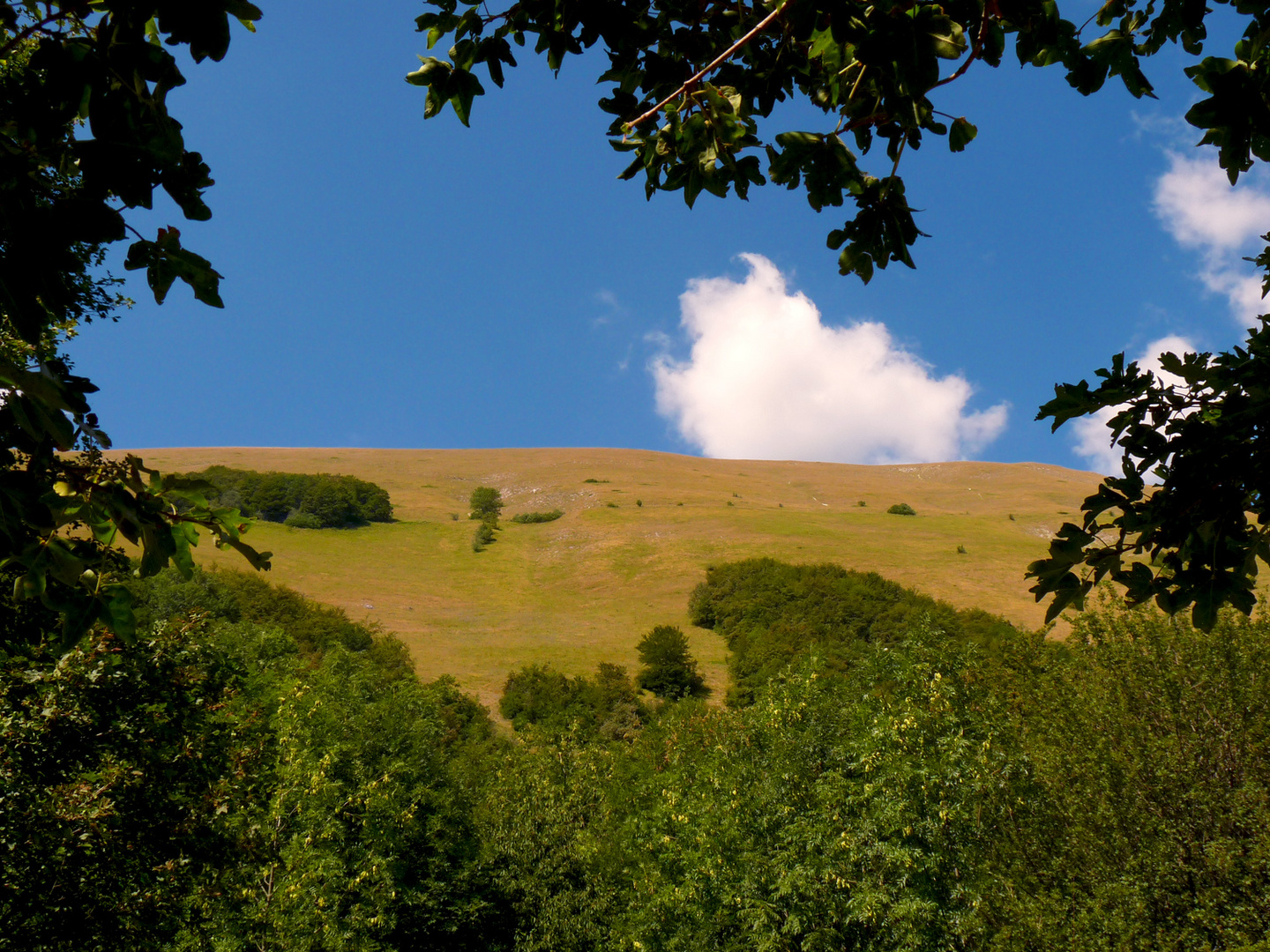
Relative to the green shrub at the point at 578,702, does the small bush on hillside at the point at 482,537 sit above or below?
above

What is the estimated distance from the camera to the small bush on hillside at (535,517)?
82688mm

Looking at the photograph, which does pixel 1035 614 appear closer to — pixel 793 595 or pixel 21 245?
pixel 793 595

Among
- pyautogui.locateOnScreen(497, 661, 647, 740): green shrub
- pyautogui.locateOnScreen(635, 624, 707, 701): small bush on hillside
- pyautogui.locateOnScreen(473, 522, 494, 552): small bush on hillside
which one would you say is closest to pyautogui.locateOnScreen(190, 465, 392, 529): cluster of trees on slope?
pyautogui.locateOnScreen(473, 522, 494, 552): small bush on hillside

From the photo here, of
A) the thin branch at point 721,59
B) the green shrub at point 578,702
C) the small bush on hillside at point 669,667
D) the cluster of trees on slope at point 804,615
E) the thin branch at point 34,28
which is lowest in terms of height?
the green shrub at point 578,702

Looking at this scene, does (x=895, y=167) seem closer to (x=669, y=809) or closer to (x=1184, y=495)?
(x=1184, y=495)

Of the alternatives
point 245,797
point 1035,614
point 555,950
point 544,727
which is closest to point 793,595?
point 1035,614

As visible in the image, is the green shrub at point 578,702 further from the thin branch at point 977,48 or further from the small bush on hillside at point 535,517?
the small bush on hillside at point 535,517

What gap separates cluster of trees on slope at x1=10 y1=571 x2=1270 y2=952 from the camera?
909cm

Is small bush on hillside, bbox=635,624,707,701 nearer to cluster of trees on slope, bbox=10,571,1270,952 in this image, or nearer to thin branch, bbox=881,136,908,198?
cluster of trees on slope, bbox=10,571,1270,952

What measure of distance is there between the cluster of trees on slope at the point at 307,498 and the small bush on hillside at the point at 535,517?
1316cm

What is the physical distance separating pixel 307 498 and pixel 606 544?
30438mm

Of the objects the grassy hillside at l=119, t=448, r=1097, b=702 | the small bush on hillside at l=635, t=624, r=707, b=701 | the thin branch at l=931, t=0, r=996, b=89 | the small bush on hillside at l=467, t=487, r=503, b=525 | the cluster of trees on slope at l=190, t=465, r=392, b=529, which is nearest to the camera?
the thin branch at l=931, t=0, r=996, b=89

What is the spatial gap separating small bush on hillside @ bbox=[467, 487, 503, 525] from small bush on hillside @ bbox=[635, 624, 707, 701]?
4025cm

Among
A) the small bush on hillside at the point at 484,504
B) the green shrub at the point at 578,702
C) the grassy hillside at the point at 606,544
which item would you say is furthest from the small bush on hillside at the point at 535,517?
the green shrub at the point at 578,702
